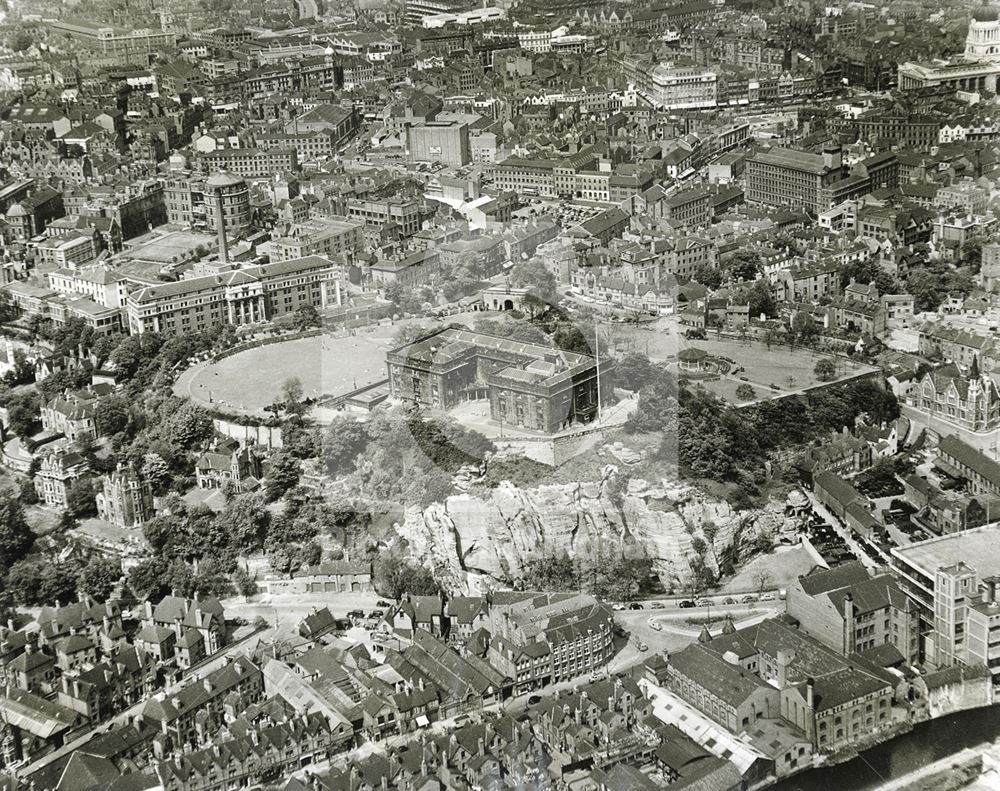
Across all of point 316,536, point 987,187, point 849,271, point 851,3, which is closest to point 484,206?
point 849,271

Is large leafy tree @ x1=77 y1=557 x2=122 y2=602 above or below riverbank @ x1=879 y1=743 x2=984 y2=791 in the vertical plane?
above

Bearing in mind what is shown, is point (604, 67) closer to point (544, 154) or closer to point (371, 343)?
point (544, 154)

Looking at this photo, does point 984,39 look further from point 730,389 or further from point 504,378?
point 504,378

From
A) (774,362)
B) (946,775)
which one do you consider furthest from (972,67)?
(946,775)

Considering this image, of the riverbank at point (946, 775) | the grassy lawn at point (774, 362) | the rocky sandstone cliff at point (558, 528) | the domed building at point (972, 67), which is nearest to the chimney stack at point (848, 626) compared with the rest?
the riverbank at point (946, 775)

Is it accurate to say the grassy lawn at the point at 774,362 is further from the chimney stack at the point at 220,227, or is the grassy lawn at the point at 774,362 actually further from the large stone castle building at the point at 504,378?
the chimney stack at the point at 220,227

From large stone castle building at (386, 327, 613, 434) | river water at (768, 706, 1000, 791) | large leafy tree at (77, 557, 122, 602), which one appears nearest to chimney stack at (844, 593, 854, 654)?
river water at (768, 706, 1000, 791)

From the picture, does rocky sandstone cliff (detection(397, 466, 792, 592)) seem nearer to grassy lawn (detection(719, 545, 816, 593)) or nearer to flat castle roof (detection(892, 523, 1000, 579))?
grassy lawn (detection(719, 545, 816, 593))
